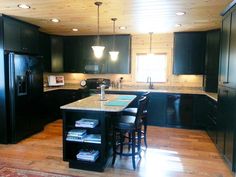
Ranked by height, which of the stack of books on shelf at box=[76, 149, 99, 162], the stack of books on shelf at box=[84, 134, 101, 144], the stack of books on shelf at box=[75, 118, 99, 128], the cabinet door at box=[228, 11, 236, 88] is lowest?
the stack of books on shelf at box=[76, 149, 99, 162]

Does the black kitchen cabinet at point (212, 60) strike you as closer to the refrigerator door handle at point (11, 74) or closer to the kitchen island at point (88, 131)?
the kitchen island at point (88, 131)

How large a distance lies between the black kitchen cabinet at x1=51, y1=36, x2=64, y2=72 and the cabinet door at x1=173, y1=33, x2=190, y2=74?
315 cm

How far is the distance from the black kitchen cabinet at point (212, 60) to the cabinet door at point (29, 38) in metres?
3.96

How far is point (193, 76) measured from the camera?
540 cm

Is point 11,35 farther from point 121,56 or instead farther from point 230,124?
point 230,124

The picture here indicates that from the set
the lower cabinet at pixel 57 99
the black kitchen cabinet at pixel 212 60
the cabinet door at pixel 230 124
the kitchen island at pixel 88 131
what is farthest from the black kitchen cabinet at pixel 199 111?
the lower cabinet at pixel 57 99

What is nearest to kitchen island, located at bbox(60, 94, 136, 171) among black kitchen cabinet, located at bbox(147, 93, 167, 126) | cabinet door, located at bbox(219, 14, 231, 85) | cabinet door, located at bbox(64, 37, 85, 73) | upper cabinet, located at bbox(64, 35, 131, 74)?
cabinet door, located at bbox(219, 14, 231, 85)

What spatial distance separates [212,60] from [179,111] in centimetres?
141

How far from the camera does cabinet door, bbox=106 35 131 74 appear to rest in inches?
216

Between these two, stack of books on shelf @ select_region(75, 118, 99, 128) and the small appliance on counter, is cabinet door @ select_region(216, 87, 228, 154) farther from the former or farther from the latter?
the small appliance on counter

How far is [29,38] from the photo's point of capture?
171 inches

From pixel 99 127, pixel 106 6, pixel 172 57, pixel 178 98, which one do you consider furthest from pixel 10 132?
pixel 172 57

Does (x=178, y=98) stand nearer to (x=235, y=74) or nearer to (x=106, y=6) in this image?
(x=235, y=74)

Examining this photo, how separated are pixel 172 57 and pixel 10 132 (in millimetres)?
4145
